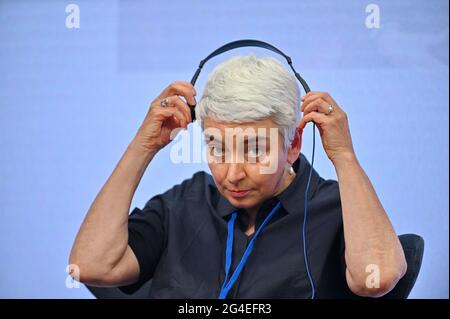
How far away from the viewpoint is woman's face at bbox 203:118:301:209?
4.21ft

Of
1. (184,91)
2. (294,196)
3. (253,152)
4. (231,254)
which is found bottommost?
(231,254)

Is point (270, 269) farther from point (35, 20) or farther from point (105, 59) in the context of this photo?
point (35, 20)

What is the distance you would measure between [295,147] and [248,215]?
170mm

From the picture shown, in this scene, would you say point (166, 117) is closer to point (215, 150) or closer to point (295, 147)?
point (215, 150)

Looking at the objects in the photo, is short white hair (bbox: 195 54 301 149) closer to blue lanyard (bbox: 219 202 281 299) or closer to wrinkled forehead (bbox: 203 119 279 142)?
wrinkled forehead (bbox: 203 119 279 142)

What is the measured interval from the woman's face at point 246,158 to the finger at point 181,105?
0.05m

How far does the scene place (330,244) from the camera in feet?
4.47

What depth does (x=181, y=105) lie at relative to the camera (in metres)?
1.37

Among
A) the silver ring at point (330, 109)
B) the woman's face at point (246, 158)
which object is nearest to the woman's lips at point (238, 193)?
the woman's face at point (246, 158)

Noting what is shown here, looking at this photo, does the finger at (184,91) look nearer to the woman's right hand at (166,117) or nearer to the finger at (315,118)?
the woman's right hand at (166,117)

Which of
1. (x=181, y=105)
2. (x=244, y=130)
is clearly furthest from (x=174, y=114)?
(x=244, y=130)

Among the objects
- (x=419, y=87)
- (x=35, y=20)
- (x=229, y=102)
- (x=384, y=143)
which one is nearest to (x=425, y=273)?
(x=384, y=143)

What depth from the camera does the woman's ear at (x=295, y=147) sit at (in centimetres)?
138
